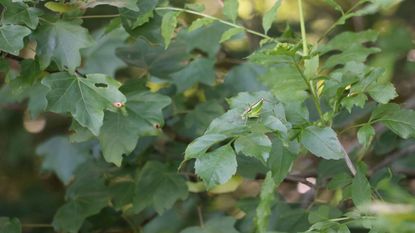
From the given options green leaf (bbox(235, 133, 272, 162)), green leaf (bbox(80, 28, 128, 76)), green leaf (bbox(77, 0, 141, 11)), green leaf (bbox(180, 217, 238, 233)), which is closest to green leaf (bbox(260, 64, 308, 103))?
green leaf (bbox(235, 133, 272, 162))

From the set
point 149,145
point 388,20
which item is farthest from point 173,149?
point 388,20

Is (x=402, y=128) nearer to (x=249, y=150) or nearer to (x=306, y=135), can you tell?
(x=306, y=135)

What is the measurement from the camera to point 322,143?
1.09 metres

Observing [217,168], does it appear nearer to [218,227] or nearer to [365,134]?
[365,134]

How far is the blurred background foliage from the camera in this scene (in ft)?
5.42

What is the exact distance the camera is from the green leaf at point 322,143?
3.57ft

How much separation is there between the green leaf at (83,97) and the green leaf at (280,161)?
0.30 m

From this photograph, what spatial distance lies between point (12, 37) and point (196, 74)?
0.73 m

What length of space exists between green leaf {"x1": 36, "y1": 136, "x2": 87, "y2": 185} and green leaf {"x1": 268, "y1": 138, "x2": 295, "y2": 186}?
1.15 metres

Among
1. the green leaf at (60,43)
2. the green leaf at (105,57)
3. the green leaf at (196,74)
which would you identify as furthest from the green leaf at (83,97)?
the green leaf at (105,57)

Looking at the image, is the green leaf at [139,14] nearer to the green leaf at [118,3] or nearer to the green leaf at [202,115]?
the green leaf at [118,3]

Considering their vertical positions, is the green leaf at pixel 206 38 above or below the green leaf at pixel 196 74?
above

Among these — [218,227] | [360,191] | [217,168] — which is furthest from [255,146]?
[218,227]

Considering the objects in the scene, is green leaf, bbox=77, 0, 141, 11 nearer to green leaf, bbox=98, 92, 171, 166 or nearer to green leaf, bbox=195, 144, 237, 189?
green leaf, bbox=98, 92, 171, 166
